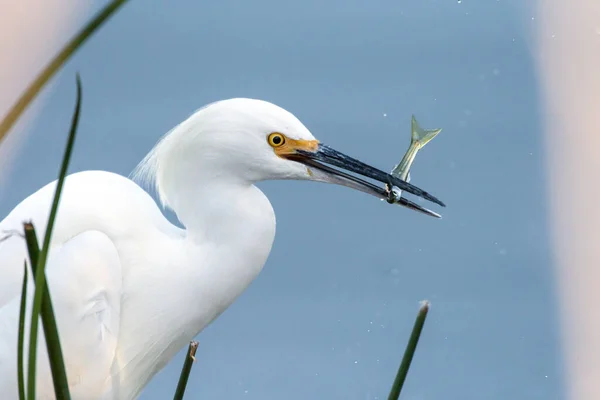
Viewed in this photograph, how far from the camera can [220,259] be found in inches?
49.8

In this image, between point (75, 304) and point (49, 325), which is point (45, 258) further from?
point (75, 304)

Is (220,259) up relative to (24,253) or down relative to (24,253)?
up

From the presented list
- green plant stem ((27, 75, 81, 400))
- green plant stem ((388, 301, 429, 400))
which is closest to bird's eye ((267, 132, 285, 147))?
green plant stem ((388, 301, 429, 400))

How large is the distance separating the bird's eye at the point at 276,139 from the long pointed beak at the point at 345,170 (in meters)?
0.02

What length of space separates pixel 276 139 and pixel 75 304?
0.38 meters

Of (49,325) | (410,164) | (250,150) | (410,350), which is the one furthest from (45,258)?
(410,164)

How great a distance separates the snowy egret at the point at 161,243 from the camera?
120 cm

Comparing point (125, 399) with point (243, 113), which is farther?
point (125, 399)

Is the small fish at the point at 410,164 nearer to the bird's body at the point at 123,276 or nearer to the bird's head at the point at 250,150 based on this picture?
the bird's head at the point at 250,150

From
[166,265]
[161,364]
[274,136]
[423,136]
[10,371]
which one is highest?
[423,136]

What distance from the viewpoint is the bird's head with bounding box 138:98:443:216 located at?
1.20 meters

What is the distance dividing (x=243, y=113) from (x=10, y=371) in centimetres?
51

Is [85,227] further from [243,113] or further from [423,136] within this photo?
[423,136]

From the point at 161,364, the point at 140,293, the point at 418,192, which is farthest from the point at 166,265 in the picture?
the point at 418,192
